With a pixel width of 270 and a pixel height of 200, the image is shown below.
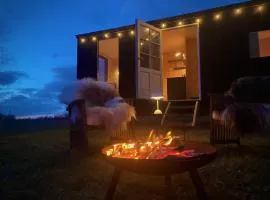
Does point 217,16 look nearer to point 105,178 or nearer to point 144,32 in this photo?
point 144,32

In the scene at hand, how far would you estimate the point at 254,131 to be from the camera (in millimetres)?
2996

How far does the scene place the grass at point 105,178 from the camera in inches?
75.5

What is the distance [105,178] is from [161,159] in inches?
42.9

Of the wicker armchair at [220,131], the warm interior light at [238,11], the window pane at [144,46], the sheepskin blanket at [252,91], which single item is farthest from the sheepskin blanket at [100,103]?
the warm interior light at [238,11]

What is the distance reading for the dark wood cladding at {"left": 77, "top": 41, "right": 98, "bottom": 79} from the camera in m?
7.62

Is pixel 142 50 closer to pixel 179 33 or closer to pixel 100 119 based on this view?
pixel 179 33

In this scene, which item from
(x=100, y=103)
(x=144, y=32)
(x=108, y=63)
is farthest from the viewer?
(x=108, y=63)

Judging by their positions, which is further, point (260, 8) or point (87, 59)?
point (87, 59)

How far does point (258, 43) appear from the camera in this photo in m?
6.41

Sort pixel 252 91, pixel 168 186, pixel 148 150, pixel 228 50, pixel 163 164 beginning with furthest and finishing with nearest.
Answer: pixel 228 50 < pixel 252 91 < pixel 148 150 < pixel 168 186 < pixel 163 164

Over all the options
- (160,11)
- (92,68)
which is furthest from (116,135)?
(160,11)

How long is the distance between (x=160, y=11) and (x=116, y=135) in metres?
75.8

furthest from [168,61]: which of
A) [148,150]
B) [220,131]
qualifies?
[148,150]

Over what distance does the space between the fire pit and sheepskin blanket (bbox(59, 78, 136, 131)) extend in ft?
4.15
